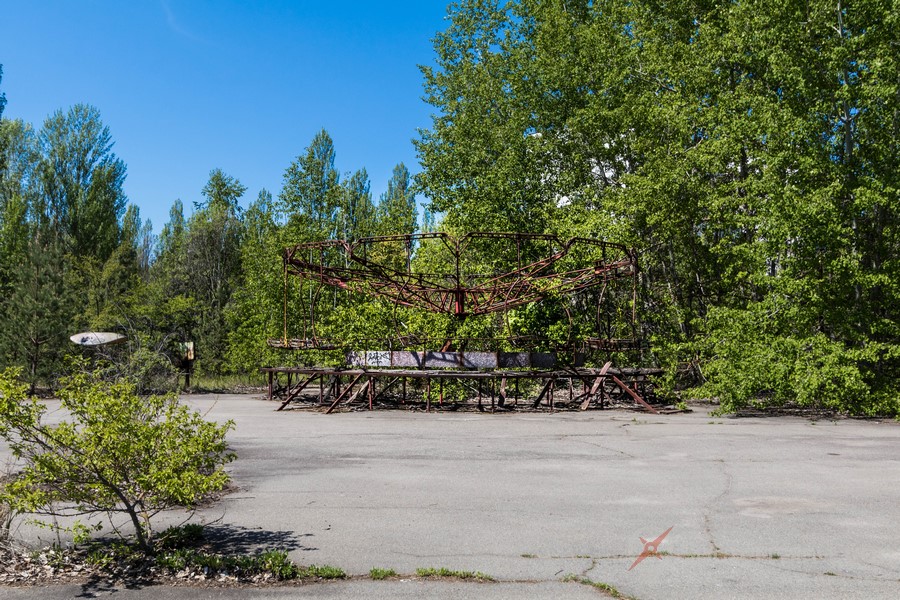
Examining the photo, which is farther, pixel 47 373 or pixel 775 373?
pixel 47 373

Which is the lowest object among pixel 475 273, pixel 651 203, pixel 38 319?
pixel 38 319

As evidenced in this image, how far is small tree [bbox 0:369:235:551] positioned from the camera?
4828mm

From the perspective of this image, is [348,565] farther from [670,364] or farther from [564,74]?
[564,74]

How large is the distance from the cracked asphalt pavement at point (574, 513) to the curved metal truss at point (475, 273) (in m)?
4.86

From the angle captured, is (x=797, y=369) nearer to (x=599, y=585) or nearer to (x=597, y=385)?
(x=597, y=385)

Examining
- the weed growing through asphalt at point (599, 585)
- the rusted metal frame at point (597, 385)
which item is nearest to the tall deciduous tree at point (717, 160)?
the rusted metal frame at point (597, 385)

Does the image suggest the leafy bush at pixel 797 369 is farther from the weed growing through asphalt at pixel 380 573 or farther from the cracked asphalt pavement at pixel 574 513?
the weed growing through asphalt at pixel 380 573

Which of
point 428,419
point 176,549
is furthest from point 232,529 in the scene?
point 428,419

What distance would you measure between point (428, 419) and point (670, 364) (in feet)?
26.7

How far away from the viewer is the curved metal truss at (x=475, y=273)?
16000mm

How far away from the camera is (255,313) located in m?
32.8

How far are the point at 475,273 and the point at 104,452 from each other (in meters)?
17.4

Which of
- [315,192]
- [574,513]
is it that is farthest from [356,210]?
[574,513]

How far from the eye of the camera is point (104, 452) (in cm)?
497
